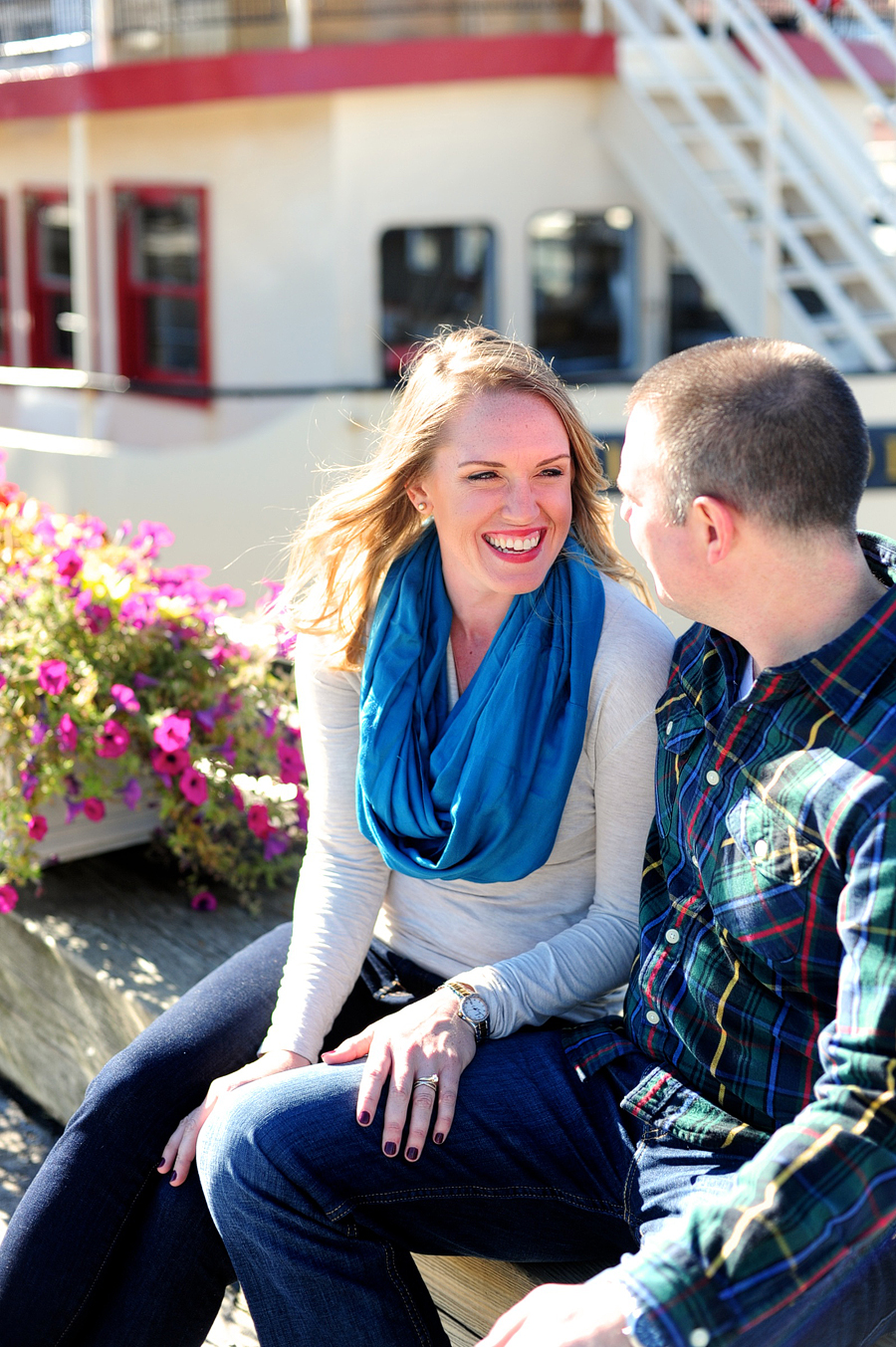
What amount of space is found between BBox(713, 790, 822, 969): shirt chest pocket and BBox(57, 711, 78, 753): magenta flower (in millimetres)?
1498

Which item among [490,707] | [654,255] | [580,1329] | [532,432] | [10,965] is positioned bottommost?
[10,965]

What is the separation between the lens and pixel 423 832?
6.14 ft

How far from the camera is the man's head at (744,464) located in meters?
1.37

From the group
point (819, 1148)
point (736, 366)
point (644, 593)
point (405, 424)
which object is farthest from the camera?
point (644, 593)

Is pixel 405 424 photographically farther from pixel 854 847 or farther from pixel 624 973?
pixel 854 847

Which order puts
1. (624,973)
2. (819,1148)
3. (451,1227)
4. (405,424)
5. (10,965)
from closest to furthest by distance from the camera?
(819,1148), (451,1227), (624,973), (405,424), (10,965)

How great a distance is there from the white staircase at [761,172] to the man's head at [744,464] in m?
5.60

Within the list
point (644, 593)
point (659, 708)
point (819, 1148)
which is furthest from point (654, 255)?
point (819, 1148)

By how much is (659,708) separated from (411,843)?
45cm

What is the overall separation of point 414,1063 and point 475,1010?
0.12 m

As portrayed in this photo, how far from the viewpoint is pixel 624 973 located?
182 centimetres

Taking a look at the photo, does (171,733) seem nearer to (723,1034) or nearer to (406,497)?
(406,497)

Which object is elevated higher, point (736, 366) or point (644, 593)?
point (736, 366)

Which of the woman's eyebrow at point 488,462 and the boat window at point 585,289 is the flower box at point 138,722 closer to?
the woman's eyebrow at point 488,462
